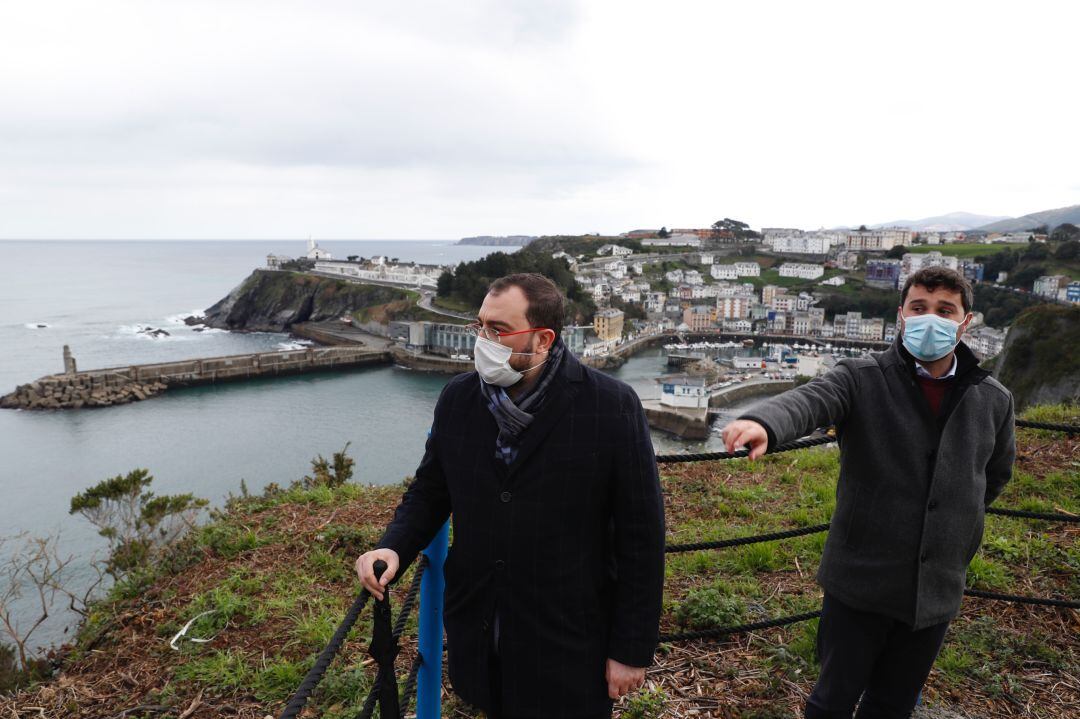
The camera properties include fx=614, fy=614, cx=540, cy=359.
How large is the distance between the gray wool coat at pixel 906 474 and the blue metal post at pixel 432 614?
0.86 metres

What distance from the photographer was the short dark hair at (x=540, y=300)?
52.2 inches

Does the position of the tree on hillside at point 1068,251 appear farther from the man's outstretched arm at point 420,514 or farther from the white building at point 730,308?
the man's outstretched arm at point 420,514

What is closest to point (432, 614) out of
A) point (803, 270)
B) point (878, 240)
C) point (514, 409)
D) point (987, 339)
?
point (514, 409)

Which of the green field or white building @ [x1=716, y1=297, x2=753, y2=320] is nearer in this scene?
white building @ [x1=716, y1=297, x2=753, y2=320]

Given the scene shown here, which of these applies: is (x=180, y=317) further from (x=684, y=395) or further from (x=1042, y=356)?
(x=1042, y=356)

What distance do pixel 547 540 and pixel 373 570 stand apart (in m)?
0.35

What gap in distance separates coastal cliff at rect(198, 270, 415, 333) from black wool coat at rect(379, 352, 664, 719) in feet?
174

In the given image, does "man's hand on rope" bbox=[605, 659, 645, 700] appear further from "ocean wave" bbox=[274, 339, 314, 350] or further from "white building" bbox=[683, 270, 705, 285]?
"white building" bbox=[683, 270, 705, 285]

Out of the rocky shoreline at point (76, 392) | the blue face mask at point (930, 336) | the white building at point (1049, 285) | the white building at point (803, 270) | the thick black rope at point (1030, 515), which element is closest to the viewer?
the blue face mask at point (930, 336)

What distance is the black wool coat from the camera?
123 cm

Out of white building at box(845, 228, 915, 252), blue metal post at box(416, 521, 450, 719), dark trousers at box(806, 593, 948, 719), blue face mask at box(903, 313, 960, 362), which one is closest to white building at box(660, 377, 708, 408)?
dark trousers at box(806, 593, 948, 719)

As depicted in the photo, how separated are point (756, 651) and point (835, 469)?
2.59 m

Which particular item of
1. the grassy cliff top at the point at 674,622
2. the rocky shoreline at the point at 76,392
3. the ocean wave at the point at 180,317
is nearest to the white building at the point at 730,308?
the ocean wave at the point at 180,317

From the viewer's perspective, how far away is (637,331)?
5781cm
